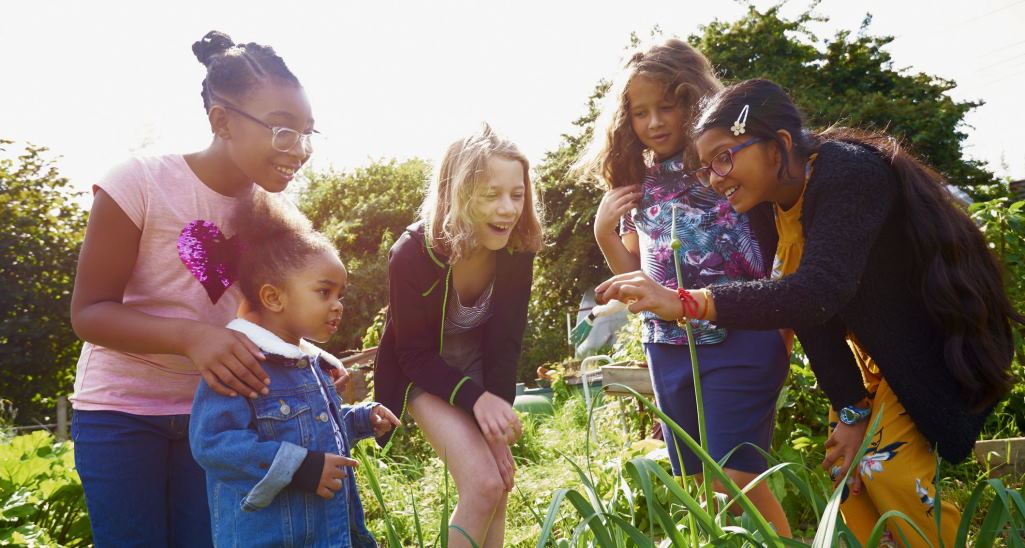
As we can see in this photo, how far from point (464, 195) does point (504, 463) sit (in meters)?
0.79

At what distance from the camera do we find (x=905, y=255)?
65.1 inches

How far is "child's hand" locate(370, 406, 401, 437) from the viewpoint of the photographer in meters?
1.85

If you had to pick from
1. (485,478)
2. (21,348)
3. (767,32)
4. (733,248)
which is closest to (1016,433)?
(733,248)

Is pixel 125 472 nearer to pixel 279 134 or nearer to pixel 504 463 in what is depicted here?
pixel 279 134

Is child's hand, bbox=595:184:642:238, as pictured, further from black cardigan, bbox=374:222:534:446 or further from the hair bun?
the hair bun

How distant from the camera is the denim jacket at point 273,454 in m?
1.49

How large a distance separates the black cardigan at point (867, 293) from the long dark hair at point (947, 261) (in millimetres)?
38

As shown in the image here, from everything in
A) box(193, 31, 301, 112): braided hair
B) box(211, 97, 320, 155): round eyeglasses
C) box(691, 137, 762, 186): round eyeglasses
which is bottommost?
box(691, 137, 762, 186): round eyeglasses

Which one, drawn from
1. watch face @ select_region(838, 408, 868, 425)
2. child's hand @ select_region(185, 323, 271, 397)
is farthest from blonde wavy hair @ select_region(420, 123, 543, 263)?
watch face @ select_region(838, 408, 868, 425)

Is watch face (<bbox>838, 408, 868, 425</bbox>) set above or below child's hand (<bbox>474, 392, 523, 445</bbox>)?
below

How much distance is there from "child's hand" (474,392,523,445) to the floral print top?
20.7 inches

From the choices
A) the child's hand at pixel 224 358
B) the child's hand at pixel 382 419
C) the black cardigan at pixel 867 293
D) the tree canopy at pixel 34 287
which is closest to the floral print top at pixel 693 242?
the black cardigan at pixel 867 293

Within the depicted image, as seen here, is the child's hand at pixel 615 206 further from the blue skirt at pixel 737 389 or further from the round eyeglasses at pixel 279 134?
the round eyeglasses at pixel 279 134

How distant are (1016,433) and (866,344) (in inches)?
119
